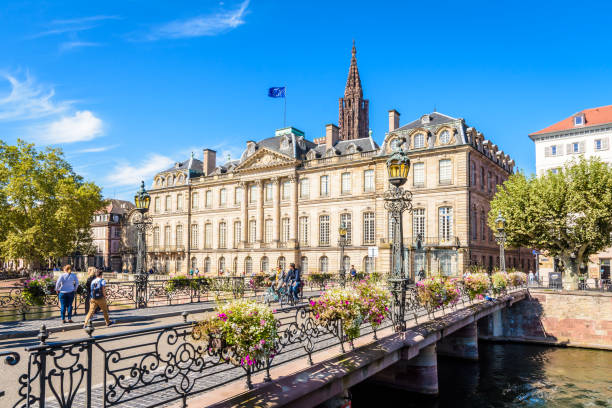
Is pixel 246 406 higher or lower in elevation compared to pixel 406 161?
lower

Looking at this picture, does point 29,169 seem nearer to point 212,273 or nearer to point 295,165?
point 212,273

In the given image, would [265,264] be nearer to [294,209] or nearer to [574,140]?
[294,209]

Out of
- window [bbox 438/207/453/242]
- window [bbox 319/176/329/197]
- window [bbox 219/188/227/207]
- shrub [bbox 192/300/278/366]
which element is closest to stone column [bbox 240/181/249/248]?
window [bbox 219/188/227/207]

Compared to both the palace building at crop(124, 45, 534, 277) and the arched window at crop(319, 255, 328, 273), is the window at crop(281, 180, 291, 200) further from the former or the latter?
the arched window at crop(319, 255, 328, 273)

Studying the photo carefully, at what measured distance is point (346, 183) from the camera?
153 ft

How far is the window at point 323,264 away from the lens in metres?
46.6

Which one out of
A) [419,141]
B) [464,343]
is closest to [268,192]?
[419,141]

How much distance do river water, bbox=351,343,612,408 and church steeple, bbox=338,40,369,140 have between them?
55624mm

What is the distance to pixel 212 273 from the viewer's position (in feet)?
182

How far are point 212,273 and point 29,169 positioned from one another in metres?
22.3

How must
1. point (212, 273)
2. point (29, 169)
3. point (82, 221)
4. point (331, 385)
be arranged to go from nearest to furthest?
1. point (331, 385)
2. point (29, 169)
3. point (82, 221)
4. point (212, 273)

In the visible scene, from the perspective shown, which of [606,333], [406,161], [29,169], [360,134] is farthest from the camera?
[360,134]

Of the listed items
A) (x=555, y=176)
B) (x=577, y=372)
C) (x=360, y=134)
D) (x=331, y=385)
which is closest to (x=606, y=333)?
(x=577, y=372)

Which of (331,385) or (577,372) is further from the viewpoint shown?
(577,372)
